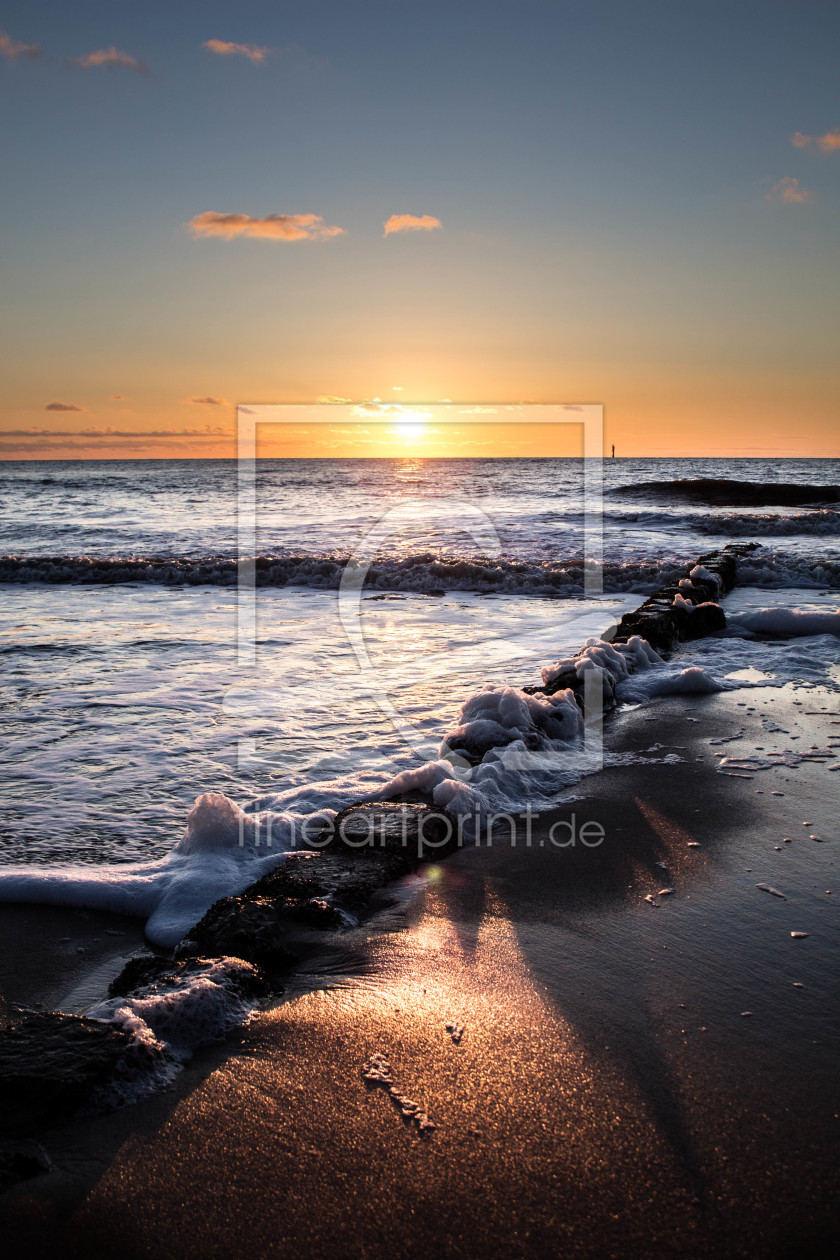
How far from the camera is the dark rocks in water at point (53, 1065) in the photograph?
1640 mm

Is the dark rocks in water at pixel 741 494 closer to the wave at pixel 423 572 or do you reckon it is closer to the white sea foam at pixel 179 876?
the wave at pixel 423 572

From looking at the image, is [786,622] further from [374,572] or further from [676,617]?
[374,572]

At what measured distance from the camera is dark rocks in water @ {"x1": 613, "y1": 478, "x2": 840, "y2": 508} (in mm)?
31656

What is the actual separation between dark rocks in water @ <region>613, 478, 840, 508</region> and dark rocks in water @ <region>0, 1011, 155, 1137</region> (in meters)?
31.8

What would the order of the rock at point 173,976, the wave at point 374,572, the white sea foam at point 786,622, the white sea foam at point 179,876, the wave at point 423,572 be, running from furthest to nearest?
the wave at point 374,572, the wave at point 423,572, the white sea foam at point 786,622, the white sea foam at point 179,876, the rock at point 173,976

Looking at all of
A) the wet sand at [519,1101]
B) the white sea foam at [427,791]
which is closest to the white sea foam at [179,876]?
the white sea foam at [427,791]

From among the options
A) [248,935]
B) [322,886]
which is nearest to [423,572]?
[322,886]

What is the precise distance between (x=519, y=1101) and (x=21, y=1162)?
105cm

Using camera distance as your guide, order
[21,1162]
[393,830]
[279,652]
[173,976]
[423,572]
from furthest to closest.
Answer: [423,572], [279,652], [393,830], [173,976], [21,1162]

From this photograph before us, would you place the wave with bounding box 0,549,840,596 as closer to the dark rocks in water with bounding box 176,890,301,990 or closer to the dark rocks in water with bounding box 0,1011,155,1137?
the dark rocks in water with bounding box 176,890,301,990

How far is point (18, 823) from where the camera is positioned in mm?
3488

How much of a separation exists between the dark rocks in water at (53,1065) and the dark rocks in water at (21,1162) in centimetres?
4

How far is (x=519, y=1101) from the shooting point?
5.52ft

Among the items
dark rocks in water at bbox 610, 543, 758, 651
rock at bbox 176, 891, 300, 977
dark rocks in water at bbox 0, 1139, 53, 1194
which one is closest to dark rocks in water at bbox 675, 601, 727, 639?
dark rocks in water at bbox 610, 543, 758, 651
